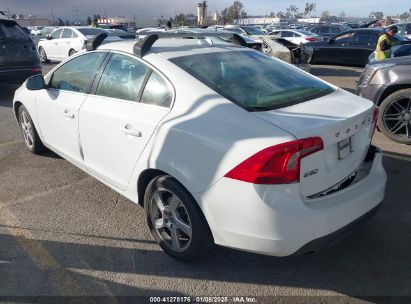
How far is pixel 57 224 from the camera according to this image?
350 centimetres

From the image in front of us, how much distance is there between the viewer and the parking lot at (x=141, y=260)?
267cm

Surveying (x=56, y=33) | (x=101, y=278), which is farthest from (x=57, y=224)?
(x=56, y=33)

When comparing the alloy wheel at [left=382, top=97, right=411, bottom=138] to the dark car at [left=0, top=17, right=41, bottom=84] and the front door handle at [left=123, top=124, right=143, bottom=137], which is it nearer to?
the front door handle at [left=123, top=124, right=143, bottom=137]

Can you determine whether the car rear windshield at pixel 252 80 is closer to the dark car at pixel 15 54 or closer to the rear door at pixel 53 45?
the dark car at pixel 15 54

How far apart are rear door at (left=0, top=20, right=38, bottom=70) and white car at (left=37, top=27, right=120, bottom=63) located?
4.56 meters

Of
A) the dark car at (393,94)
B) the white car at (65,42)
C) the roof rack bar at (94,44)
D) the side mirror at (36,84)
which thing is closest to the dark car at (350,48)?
the white car at (65,42)

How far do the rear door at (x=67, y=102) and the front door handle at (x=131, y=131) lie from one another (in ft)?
2.73

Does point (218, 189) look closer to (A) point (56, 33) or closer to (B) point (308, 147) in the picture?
(B) point (308, 147)

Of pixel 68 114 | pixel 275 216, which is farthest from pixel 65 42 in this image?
pixel 275 216

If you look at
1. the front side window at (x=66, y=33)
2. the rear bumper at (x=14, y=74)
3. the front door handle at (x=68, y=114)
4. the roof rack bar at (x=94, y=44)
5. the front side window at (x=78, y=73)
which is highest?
the roof rack bar at (x=94, y=44)

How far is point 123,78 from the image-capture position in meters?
3.34

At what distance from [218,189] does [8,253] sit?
1.88 m

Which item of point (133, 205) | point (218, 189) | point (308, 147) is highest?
point (308, 147)

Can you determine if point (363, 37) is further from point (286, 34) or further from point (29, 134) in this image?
point (29, 134)
